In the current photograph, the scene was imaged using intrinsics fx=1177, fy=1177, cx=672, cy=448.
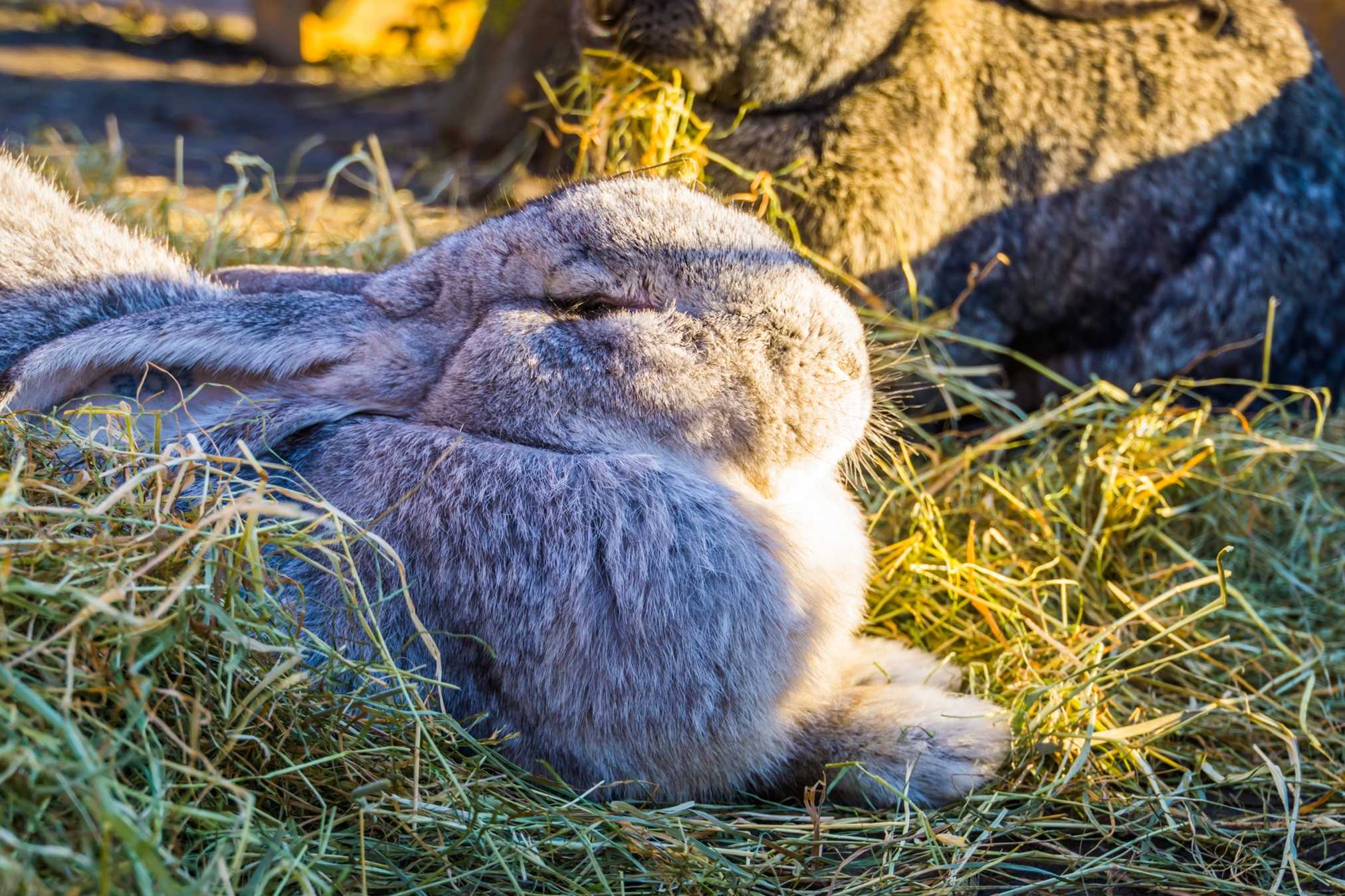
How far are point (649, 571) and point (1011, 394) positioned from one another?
1.60 meters

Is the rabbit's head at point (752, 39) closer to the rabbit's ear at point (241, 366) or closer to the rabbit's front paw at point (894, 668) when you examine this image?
the rabbit's ear at point (241, 366)

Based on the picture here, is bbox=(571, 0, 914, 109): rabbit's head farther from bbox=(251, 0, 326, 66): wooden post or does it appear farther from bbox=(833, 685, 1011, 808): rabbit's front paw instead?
bbox=(251, 0, 326, 66): wooden post

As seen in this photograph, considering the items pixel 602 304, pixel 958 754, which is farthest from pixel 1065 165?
pixel 958 754

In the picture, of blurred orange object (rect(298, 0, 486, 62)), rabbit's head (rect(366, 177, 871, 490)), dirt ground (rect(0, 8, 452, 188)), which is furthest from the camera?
blurred orange object (rect(298, 0, 486, 62))

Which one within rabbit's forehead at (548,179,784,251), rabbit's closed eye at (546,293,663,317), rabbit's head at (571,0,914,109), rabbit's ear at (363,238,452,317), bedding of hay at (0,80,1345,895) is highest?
rabbit's head at (571,0,914,109)

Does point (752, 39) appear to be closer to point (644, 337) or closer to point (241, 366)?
point (644, 337)

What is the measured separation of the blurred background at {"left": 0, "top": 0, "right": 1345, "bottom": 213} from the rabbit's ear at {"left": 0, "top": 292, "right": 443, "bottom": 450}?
3.45ft

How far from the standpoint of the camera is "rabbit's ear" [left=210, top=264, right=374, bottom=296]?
2.54 metres

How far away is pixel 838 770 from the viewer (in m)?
2.19

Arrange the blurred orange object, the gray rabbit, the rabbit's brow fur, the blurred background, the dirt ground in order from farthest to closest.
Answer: the blurred orange object
the dirt ground
the blurred background
the gray rabbit
the rabbit's brow fur

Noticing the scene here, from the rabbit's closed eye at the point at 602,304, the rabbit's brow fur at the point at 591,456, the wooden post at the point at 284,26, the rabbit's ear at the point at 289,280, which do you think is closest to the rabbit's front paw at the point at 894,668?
the rabbit's brow fur at the point at 591,456

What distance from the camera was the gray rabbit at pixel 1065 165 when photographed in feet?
11.1

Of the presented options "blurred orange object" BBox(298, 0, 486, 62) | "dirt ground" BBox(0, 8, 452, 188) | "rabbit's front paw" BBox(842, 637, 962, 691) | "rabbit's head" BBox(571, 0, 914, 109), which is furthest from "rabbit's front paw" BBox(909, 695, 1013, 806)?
"blurred orange object" BBox(298, 0, 486, 62)

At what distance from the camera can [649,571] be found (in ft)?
6.58
